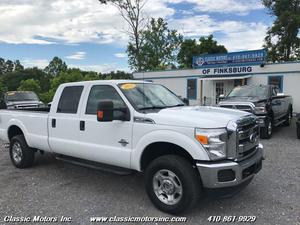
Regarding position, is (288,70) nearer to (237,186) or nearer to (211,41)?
(237,186)

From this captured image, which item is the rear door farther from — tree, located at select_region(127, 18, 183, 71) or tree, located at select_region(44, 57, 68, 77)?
tree, located at select_region(44, 57, 68, 77)

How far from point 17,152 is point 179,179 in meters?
4.28

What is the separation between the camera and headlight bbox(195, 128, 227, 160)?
3.75 m

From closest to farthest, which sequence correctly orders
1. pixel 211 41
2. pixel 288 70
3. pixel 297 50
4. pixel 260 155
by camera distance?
pixel 260 155, pixel 288 70, pixel 297 50, pixel 211 41

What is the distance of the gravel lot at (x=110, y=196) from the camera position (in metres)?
4.20

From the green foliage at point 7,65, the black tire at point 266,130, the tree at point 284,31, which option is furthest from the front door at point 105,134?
the green foliage at point 7,65

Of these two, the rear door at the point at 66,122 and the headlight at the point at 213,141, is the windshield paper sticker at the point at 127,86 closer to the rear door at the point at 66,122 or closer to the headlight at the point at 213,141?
the rear door at the point at 66,122

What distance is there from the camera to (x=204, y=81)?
22.0 metres

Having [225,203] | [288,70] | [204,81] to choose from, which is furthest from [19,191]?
[204,81]

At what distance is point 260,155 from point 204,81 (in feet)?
58.5

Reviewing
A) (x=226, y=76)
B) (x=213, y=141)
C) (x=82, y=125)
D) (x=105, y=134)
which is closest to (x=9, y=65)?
(x=226, y=76)

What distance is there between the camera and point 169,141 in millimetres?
4012

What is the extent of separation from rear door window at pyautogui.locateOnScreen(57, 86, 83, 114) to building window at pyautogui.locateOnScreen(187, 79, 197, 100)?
Answer: 57.1 ft

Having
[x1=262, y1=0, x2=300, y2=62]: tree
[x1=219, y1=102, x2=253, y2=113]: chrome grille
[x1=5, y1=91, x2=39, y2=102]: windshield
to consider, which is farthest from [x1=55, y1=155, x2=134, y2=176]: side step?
[x1=262, y1=0, x2=300, y2=62]: tree
